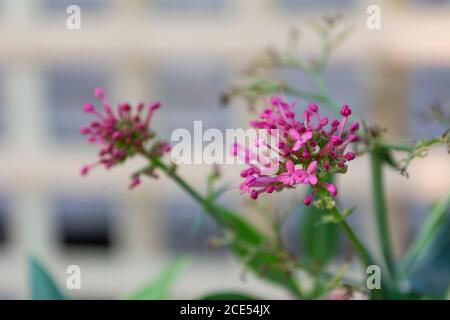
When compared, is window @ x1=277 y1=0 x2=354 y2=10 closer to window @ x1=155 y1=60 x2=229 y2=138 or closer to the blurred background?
the blurred background

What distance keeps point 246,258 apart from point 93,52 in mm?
1208

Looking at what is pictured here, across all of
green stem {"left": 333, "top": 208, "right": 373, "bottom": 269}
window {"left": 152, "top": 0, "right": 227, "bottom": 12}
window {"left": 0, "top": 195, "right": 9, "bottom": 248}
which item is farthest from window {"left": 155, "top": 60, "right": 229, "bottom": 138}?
green stem {"left": 333, "top": 208, "right": 373, "bottom": 269}

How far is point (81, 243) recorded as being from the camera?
6.84 ft

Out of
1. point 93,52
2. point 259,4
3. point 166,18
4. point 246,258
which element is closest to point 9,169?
point 93,52

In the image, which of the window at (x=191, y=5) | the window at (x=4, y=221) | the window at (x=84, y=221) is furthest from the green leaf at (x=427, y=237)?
the window at (x=4, y=221)

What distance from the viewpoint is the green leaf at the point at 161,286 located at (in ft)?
1.12

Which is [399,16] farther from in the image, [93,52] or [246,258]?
[246,258]

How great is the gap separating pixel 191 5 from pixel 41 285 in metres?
1.70

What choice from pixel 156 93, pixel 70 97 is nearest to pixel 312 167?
pixel 156 93

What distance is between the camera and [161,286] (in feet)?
1.16

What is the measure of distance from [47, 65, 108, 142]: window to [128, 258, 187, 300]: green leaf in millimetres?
1750

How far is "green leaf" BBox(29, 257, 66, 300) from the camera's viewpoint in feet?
1.18

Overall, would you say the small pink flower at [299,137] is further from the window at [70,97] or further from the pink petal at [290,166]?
the window at [70,97]

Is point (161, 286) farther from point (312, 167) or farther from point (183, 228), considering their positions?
point (183, 228)
